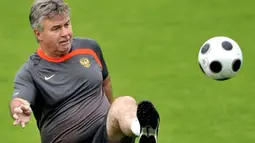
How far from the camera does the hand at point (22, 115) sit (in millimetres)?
7625

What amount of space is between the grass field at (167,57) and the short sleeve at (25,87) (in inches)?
85.9

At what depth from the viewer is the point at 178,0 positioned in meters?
14.2

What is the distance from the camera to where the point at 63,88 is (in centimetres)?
860

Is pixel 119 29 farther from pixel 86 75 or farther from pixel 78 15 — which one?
pixel 86 75

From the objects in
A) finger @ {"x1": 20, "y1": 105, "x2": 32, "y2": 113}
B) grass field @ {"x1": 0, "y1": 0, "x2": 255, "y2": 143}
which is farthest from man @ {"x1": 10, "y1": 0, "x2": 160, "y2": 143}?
grass field @ {"x1": 0, "y1": 0, "x2": 255, "y2": 143}

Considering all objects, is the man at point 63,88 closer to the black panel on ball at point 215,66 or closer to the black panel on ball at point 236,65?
the black panel on ball at point 215,66

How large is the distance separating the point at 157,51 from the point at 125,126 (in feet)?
15.4

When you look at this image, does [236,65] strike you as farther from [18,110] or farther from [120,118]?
[18,110]

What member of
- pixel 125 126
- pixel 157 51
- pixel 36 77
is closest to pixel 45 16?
pixel 36 77

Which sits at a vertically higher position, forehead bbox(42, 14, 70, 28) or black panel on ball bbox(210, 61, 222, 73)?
forehead bbox(42, 14, 70, 28)

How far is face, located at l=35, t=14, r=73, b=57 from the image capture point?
855 centimetres

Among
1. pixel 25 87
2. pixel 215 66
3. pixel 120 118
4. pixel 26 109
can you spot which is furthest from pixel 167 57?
pixel 26 109

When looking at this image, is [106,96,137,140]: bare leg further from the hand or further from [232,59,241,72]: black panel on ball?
[232,59,241,72]: black panel on ball

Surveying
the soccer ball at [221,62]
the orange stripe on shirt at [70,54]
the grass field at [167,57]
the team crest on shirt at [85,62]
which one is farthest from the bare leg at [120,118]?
the grass field at [167,57]
